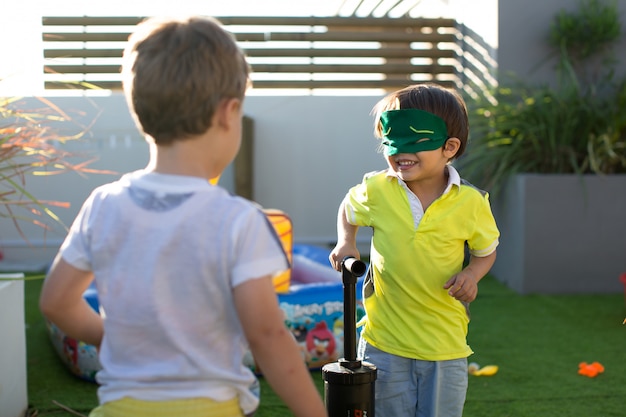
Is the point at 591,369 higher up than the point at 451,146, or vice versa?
the point at 451,146

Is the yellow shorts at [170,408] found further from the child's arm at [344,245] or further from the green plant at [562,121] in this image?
the green plant at [562,121]

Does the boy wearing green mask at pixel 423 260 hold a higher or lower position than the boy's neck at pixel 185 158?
lower

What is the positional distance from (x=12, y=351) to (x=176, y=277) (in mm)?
1945

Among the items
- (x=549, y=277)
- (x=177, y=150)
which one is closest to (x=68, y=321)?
(x=177, y=150)

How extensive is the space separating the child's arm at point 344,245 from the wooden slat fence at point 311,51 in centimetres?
541

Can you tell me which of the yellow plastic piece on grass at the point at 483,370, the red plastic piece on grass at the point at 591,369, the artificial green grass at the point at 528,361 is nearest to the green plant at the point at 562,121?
the artificial green grass at the point at 528,361

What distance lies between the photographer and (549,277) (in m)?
6.17

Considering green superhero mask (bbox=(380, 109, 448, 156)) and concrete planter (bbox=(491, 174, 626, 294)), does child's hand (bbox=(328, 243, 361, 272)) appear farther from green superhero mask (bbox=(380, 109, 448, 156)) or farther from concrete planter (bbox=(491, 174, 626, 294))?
concrete planter (bbox=(491, 174, 626, 294))

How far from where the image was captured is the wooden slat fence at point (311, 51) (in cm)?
768

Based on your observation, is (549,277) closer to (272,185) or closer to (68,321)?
(272,185)

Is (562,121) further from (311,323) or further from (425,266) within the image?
(425,266)

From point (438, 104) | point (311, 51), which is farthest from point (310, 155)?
point (438, 104)

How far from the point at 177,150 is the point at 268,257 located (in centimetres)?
25

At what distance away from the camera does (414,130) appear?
2330mm
